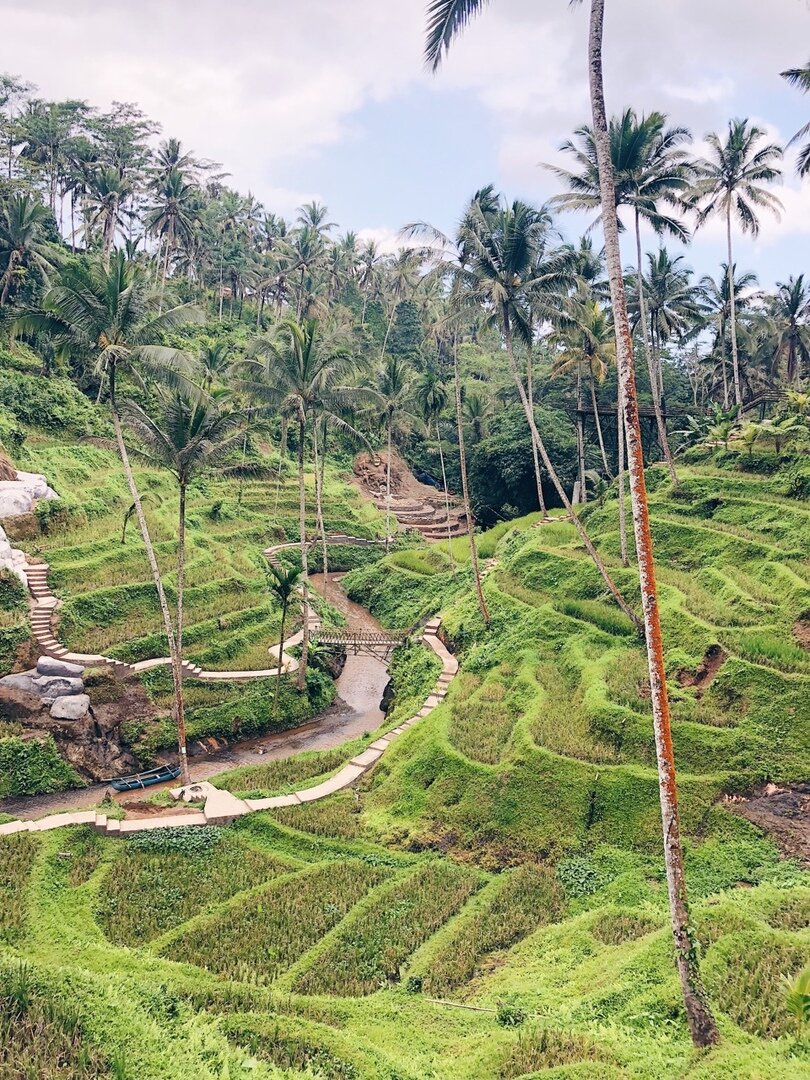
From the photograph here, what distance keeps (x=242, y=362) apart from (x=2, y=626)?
36.4 ft

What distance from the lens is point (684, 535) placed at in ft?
75.1

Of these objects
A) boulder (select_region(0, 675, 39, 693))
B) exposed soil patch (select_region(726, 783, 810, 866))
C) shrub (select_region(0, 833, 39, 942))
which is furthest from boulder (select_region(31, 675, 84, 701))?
exposed soil patch (select_region(726, 783, 810, 866))

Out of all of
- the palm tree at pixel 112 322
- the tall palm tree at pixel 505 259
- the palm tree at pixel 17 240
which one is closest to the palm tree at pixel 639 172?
the tall palm tree at pixel 505 259

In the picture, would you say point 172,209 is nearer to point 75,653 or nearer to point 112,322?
point 112,322

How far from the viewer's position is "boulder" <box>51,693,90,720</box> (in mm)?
19594

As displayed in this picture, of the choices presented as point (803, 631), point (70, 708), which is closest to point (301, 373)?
point (70, 708)

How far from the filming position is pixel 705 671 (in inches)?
656

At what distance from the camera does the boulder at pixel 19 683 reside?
1989 centimetres

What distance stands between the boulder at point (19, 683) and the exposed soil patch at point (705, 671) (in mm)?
17545

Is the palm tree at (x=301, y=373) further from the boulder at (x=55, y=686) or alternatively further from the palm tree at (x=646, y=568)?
the palm tree at (x=646, y=568)

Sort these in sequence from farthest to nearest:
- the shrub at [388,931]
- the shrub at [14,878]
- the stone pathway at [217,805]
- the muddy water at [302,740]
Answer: the muddy water at [302,740], the stone pathway at [217,805], the shrub at [14,878], the shrub at [388,931]

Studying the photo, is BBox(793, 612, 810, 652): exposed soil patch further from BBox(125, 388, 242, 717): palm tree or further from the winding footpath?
BBox(125, 388, 242, 717): palm tree

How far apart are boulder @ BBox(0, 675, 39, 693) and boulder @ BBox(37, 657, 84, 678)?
0.44 meters

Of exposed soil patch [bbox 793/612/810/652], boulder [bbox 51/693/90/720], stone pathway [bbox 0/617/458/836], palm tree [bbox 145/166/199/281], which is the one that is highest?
palm tree [bbox 145/166/199/281]
